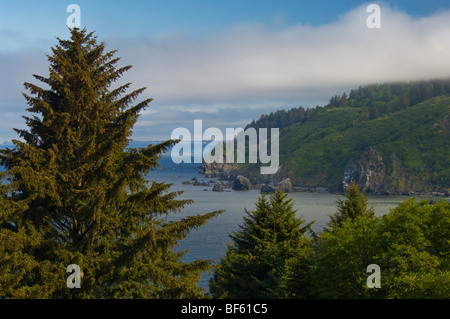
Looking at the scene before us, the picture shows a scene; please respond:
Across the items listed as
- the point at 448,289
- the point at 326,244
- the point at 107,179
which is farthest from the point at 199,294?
the point at 326,244

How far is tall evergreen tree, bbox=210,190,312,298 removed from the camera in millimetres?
34781

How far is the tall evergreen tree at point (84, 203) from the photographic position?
15.7 m

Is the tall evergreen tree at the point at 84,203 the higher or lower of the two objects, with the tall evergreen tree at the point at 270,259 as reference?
higher

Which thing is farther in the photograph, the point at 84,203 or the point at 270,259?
the point at 270,259

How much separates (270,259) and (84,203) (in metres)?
21.9

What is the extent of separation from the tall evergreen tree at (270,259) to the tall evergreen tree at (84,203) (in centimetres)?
1714

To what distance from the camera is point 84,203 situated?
55.1ft

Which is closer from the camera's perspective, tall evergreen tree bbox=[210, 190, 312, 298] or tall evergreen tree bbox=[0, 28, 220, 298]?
tall evergreen tree bbox=[0, 28, 220, 298]

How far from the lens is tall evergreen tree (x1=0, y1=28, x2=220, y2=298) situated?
51.6 ft

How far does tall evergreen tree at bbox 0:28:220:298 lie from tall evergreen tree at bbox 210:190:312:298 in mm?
17141

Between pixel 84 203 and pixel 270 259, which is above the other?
pixel 84 203

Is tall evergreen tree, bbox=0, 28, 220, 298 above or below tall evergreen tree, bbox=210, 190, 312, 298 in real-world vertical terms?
above

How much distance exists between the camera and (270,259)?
35531mm
